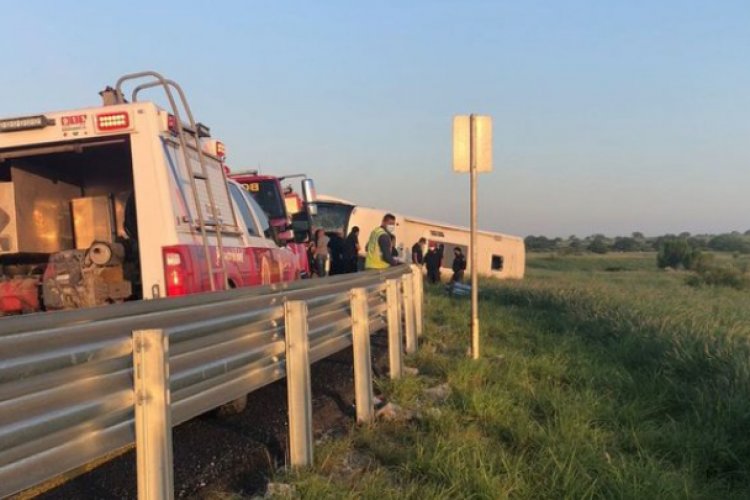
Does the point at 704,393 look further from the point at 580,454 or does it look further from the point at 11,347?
the point at 11,347

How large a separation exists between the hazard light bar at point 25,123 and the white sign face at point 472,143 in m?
4.43

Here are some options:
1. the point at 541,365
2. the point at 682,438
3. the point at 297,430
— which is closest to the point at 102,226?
the point at 297,430

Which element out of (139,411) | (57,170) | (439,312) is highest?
(57,170)

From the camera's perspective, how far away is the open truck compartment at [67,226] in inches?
240

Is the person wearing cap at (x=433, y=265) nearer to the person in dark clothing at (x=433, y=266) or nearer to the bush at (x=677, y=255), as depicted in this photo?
the person in dark clothing at (x=433, y=266)

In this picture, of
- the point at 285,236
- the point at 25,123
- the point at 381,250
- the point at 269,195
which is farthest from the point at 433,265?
the point at 25,123

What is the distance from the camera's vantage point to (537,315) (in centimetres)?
1162

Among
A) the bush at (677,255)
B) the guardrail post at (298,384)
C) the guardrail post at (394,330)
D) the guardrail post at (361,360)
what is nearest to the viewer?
the guardrail post at (298,384)

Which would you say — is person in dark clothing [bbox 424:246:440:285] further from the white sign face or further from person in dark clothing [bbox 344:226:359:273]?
the white sign face

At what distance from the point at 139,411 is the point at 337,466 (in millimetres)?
1667

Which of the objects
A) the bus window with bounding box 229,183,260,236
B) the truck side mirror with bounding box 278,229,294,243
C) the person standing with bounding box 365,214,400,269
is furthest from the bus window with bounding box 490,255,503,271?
the bus window with bounding box 229,183,260,236

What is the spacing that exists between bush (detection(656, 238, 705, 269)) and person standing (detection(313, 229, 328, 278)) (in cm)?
4514

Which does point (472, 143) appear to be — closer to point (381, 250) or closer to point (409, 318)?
point (409, 318)

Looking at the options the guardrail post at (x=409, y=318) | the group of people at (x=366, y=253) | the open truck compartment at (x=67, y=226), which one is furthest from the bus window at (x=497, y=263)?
the open truck compartment at (x=67, y=226)
